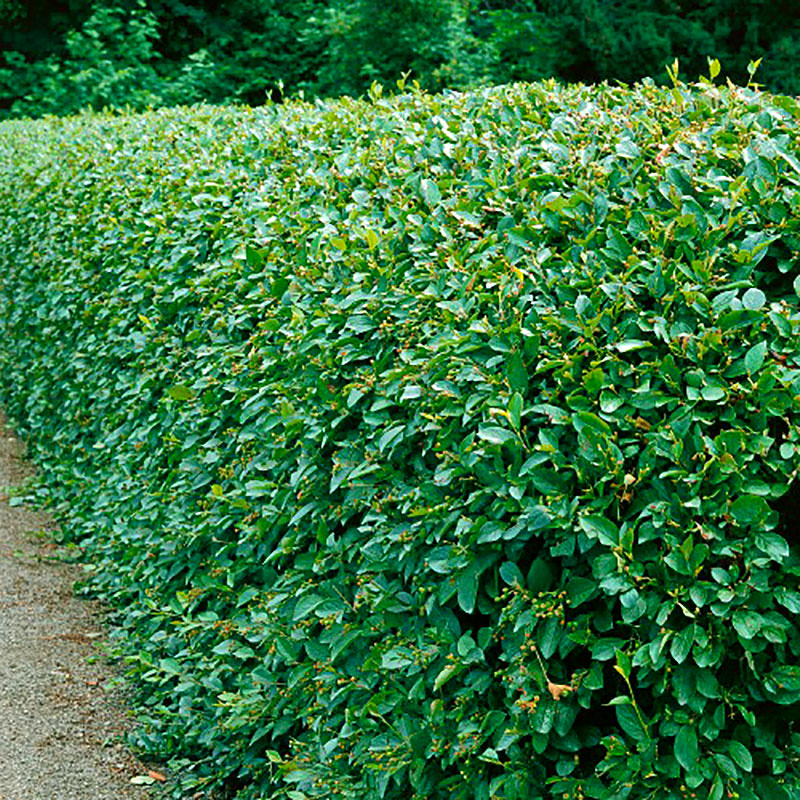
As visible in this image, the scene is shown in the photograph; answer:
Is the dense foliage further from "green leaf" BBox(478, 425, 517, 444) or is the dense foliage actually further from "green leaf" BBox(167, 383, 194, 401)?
"green leaf" BBox(478, 425, 517, 444)

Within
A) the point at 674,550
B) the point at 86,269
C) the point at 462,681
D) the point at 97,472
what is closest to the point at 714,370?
the point at 674,550

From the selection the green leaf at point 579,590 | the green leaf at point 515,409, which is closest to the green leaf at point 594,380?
the green leaf at point 515,409

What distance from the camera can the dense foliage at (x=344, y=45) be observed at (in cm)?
1277

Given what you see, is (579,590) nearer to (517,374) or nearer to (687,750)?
(687,750)

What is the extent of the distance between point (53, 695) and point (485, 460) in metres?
2.36

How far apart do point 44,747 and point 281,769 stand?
1.17 m

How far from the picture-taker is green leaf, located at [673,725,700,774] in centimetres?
205

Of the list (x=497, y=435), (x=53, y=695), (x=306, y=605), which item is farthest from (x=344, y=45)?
(x=497, y=435)

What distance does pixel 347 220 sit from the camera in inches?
138

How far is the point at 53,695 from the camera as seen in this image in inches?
161

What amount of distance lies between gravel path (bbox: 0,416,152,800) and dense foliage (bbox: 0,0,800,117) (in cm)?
934

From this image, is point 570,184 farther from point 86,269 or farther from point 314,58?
point 314,58

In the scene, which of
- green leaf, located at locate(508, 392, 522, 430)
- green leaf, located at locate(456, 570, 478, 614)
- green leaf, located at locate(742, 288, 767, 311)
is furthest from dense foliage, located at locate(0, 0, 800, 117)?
green leaf, located at locate(456, 570, 478, 614)

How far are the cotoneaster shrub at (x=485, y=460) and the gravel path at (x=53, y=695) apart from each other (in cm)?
17
